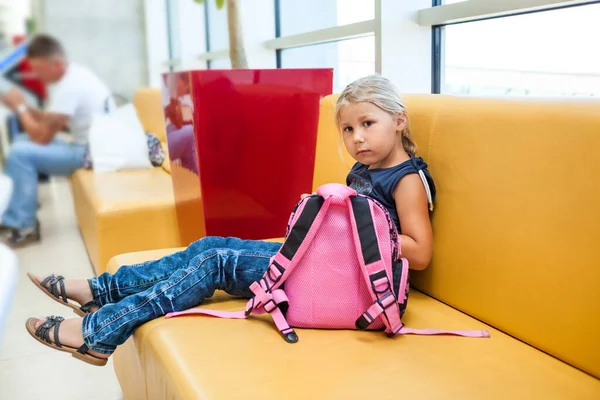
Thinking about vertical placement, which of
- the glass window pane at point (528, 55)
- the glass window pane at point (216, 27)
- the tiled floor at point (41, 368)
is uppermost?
the glass window pane at point (216, 27)

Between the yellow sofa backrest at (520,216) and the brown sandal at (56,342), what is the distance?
0.75 meters

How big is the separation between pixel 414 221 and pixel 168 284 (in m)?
0.55

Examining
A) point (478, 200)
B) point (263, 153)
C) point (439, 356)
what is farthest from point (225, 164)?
point (439, 356)

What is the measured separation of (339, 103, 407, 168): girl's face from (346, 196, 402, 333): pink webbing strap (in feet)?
0.77

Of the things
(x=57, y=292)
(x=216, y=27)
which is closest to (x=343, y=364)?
(x=57, y=292)

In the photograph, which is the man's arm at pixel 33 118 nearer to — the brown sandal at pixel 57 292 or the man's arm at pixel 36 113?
the man's arm at pixel 36 113

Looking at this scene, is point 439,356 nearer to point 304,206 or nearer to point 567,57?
point 304,206

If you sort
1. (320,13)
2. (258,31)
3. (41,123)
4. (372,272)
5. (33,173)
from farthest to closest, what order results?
(258,31), (33,173), (320,13), (41,123), (372,272)

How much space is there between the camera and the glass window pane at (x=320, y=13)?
245 centimetres

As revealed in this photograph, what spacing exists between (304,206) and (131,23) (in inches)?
63.1

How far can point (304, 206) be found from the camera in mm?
1191

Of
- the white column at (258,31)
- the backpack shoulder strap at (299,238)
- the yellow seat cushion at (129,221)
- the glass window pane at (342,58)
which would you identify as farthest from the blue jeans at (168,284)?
the white column at (258,31)

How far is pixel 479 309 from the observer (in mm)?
1223

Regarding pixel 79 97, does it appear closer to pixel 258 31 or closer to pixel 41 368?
pixel 41 368
